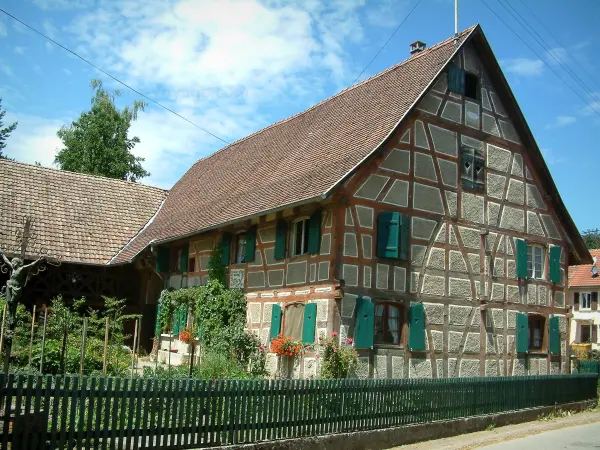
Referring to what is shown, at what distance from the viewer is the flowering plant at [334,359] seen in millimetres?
13977

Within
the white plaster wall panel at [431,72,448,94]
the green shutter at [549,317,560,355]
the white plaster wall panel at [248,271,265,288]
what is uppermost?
the white plaster wall panel at [431,72,448,94]

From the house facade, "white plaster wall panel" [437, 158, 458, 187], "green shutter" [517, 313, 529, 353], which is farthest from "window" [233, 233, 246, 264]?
"green shutter" [517, 313, 529, 353]

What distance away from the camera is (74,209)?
2480cm

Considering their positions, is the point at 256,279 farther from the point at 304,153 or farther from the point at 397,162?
the point at 397,162

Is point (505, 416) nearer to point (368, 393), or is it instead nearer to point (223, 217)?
point (368, 393)

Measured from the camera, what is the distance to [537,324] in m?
19.4

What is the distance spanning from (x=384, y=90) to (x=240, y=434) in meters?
11.8

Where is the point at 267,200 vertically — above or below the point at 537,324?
above

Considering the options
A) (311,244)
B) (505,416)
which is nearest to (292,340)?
(311,244)

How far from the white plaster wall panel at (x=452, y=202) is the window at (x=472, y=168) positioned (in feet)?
1.80

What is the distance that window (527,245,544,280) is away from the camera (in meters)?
19.3

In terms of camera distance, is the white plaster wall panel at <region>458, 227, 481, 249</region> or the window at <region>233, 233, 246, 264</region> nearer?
the white plaster wall panel at <region>458, 227, 481, 249</region>

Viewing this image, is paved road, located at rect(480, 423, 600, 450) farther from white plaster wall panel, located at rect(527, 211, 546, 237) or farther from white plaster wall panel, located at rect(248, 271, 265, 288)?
white plaster wall panel, located at rect(248, 271, 265, 288)

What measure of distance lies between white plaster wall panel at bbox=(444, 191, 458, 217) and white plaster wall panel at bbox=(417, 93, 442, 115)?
2.18 m
